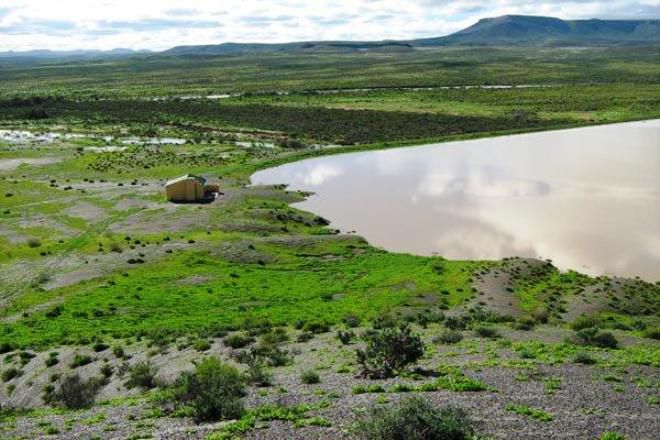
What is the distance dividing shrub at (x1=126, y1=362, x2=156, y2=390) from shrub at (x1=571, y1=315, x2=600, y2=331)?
16537 mm

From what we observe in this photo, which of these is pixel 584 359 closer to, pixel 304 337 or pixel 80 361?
pixel 304 337

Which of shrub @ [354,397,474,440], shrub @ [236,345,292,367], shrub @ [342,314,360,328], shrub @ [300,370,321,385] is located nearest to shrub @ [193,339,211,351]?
shrub @ [236,345,292,367]

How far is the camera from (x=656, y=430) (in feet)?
47.6

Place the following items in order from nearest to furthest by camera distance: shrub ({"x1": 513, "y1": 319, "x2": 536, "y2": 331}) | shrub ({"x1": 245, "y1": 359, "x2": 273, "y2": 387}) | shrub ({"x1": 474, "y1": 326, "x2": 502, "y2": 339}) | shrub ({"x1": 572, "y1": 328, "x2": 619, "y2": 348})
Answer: shrub ({"x1": 245, "y1": 359, "x2": 273, "y2": 387}) < shrub ({"x1": 572, "y1": 328, "x2": 619, "y2": 348}) < shrub ({"x1": 474, "y1": 326, "x2": 502, "y2": 339}) < shrub ({"x1": 513, "y1": 319, "x2": 536, "y2": 331})

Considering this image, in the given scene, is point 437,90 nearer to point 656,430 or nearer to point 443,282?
point 443,282

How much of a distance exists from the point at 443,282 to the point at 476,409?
2010 centimetres

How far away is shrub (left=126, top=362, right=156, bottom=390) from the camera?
858 inches

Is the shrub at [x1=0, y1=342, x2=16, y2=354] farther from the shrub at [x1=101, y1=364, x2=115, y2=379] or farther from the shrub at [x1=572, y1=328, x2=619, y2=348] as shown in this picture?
the shrub at [x1=572, y1=328, x2=619, y2=348]

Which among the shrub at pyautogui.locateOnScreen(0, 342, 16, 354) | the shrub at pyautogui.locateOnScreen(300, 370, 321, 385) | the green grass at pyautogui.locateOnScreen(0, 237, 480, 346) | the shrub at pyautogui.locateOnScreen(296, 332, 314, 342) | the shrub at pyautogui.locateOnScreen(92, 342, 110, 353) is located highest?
the shrub at pyautogui.locateOnScreen(300, 370, 321, 385)

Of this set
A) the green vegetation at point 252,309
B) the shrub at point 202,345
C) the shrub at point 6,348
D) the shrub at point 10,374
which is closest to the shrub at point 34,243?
the green vegetation at point 252,309

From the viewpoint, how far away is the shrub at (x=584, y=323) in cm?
2689

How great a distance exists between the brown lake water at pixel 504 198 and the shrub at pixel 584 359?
64.1 feet

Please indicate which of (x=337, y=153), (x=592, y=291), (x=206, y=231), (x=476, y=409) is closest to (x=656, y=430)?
(x=476, y=409)

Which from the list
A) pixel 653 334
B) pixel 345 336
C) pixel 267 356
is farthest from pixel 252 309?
pixel 653 334
